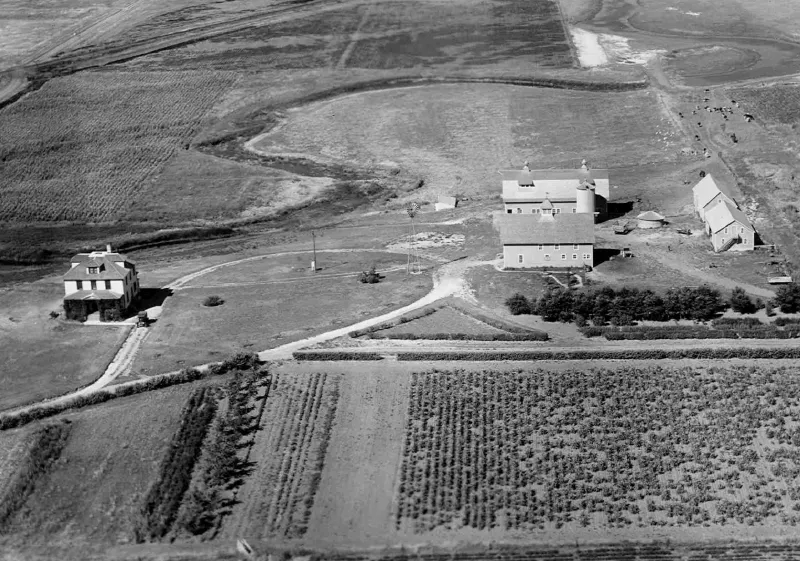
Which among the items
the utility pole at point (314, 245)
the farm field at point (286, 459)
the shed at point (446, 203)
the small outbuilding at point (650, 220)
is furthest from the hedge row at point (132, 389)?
the small outbuilding at point (650, 220)

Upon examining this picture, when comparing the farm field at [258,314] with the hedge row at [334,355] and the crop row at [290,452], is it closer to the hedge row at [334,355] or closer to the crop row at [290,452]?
the hedge row at [334,355]

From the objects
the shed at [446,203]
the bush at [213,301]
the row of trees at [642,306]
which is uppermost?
the bush at [213,301]

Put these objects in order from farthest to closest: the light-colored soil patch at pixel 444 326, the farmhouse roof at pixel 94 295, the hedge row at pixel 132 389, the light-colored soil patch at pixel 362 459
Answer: the farmhouse roof at pixel 94 295 < the light-colored soil patch at pixel 444 326 < the hedge row at pixel 132 389 < the light-colored soil patch at pixel 362 459

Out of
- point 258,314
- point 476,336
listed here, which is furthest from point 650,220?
point 258,314

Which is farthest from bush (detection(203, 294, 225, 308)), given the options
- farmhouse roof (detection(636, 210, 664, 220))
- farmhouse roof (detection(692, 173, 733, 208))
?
farmhouse roof (detection(692, 173, 733, 208))

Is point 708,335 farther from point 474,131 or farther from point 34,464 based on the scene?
point 474,131

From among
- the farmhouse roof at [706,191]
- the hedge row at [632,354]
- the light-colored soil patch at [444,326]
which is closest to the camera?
the hedge row at [632,354]

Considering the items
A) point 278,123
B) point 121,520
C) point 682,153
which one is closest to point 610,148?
point 682,153

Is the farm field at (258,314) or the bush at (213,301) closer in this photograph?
the farm field at (258,314)
